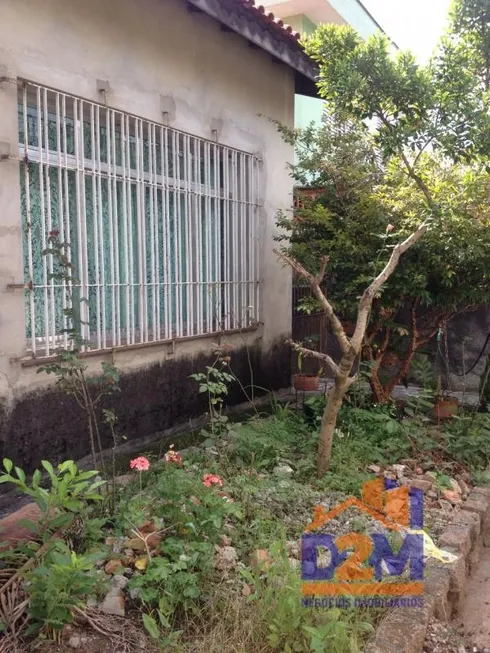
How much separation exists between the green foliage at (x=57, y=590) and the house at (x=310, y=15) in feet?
37.7

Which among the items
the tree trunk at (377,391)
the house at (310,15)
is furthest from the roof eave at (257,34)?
the house at (310,15)

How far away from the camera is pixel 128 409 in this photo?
5.25 m

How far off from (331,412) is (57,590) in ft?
7.67

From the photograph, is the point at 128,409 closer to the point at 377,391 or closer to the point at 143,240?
the point at 143,240

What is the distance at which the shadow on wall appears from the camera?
4344mm

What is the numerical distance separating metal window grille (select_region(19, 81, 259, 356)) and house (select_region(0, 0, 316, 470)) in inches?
0.6

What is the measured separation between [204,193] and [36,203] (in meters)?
2.09

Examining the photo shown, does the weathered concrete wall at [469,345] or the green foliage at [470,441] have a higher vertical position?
the weathered concrete wall at [469,345]

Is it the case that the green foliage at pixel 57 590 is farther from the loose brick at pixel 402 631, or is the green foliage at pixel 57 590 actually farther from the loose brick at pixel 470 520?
the loose brick at pixel 470 520

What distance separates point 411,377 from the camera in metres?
7.94

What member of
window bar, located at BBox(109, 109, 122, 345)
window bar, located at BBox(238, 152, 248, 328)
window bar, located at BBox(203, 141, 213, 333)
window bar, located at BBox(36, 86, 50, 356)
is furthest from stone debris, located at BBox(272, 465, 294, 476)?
window bar, located at BBox(238, 152, 248, 328)

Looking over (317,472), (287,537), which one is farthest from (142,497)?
(317,472)

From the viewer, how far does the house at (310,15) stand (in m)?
12.9

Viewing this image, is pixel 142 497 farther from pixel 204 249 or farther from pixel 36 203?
pixel 204 249
